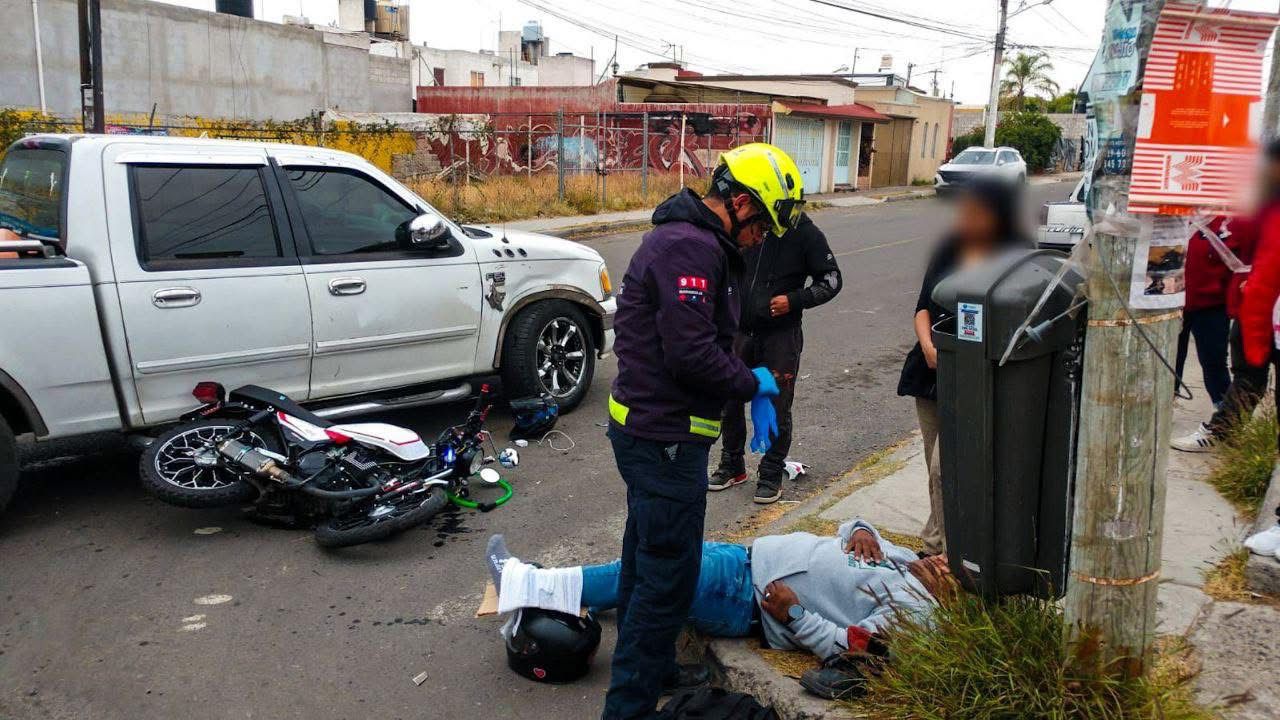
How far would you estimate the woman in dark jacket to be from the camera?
11.4 ft

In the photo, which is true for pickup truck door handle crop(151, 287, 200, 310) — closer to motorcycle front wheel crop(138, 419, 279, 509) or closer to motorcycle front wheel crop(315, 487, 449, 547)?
motorcycle front wheel crop(138, 419, 279, 509)

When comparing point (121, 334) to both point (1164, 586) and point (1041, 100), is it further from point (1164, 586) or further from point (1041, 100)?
point (1041, 100)

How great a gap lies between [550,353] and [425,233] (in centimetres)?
137

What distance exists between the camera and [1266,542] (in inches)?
152

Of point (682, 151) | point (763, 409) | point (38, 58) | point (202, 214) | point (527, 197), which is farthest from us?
point (682, 151)

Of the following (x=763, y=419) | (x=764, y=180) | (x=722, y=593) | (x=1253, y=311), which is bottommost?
(x=722, y=593)

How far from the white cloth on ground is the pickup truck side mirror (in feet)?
9.33

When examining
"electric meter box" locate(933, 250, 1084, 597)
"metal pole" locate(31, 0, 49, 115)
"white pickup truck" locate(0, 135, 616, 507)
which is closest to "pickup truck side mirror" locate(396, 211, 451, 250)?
"white pickup truck" locate(0, 135, 616, 507)

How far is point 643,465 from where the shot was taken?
10.8 feet

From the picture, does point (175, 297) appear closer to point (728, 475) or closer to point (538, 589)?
point (538, 589)

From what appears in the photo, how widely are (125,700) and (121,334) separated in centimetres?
214

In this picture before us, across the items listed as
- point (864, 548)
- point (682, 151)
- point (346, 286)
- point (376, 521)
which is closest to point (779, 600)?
point (864, 548)

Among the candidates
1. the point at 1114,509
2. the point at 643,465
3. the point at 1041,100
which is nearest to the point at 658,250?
the point at 643,465

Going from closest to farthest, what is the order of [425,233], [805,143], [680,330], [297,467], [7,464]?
[680,330] < [7,464] < [297,467] < [425,233] < [805,143]
